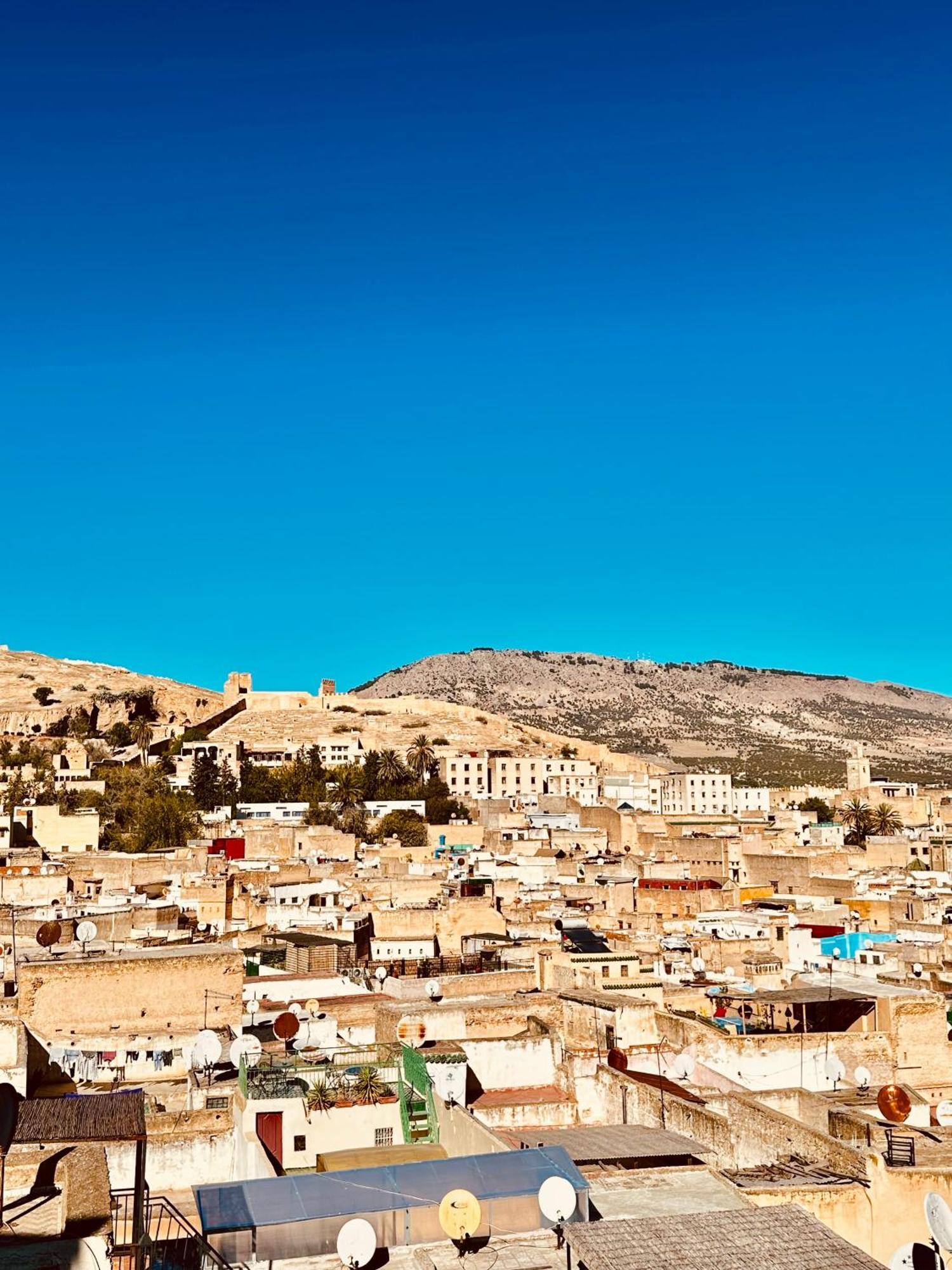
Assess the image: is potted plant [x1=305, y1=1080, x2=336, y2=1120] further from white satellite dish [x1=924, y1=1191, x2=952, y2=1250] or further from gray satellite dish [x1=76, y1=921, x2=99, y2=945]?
gray satellite dish [x1=76, y1=921, x2=99, y2=945]

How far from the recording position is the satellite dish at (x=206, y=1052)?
11.6m

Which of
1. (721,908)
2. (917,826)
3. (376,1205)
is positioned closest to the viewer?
(376,1205)

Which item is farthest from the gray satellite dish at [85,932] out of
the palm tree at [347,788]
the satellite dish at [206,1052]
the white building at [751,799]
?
the white building at [751,799]

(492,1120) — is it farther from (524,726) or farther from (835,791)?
(524,726)

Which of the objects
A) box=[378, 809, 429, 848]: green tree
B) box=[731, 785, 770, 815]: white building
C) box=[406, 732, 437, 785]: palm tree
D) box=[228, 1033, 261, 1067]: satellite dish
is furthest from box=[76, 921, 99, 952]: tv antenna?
box=[731, 785, 770, 815]: white building

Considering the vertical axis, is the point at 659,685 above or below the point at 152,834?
above

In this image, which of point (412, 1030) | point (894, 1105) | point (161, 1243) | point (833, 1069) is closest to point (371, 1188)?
point (161, 1243)

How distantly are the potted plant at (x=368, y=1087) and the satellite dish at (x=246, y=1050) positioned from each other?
1625 millimetres

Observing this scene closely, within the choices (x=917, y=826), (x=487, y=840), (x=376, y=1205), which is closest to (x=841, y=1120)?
(x=376, y=1205)

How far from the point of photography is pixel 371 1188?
783 cm

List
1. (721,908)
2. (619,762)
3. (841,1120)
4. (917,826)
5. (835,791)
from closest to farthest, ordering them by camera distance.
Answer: (841,1120) < (721,908) < (917,826) < (835,791) < (619,762)

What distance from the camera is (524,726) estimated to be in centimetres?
8531

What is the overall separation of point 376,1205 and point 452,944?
51.6 ft

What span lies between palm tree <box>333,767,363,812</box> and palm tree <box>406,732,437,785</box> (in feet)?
10.4
